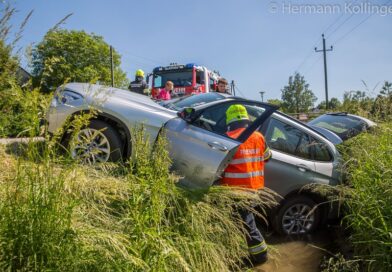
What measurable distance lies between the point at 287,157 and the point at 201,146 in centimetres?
131

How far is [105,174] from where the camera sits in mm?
3000

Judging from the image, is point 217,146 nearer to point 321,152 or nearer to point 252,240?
point 252,240

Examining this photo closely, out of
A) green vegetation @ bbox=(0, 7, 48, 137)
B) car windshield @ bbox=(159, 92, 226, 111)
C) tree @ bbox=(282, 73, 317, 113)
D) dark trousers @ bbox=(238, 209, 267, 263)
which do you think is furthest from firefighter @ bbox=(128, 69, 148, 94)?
tree @ bbox=(282, 73, 317, 113)

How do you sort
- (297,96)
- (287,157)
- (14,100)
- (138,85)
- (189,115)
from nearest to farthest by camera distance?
1. (14,100)
2. (189,115)
3. (287,157)
4. (138,85)
5. (297,96)

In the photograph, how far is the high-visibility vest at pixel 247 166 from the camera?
329 cm

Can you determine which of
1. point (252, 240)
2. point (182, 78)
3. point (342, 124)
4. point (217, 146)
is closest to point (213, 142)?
point (217, 146)

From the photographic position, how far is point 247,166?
10.8 ft

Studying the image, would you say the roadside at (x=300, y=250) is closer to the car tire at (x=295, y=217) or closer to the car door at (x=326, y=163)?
the car tire at (x=295, y=217)

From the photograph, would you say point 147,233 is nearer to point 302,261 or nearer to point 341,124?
point 302,261

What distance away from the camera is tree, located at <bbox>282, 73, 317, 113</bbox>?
114 ft

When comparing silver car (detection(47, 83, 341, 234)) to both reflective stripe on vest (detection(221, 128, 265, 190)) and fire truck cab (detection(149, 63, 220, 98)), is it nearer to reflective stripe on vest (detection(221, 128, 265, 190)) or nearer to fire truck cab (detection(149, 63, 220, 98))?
reflective stripe on vest (detection(221, 128, 265, 190))

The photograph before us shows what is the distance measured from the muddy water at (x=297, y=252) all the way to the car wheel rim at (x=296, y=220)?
0.35 ft

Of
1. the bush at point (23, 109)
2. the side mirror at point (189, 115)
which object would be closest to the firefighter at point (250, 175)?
the side mirror at point (189, 115)

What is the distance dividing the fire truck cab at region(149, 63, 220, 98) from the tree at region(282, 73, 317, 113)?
25.3 metres
